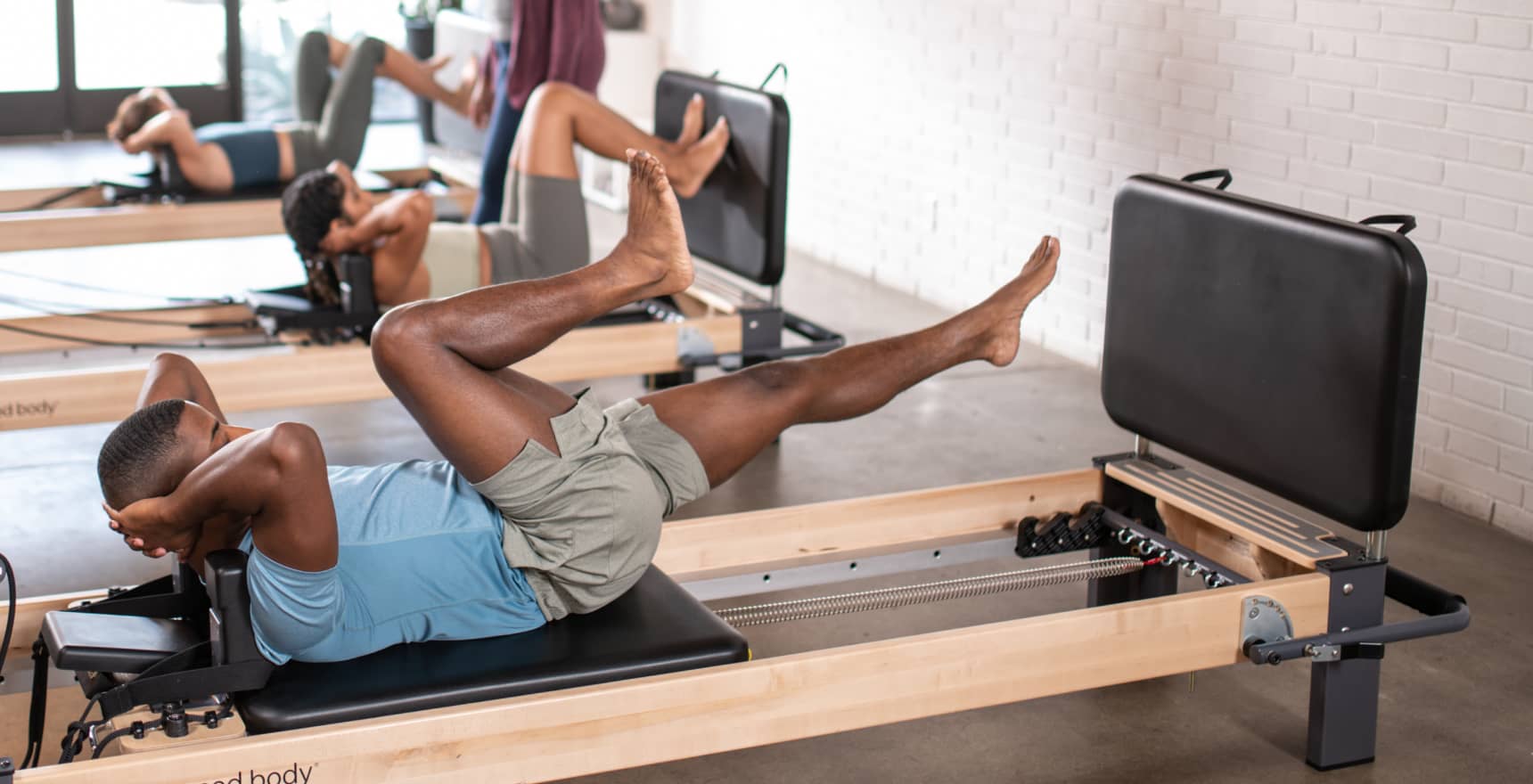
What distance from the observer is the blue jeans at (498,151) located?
4.83 m

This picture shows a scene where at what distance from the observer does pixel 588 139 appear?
3.94 m

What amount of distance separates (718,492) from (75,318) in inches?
66.2

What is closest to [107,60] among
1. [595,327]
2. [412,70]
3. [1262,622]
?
[412,70]

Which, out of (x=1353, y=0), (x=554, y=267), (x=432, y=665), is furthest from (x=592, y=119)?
(x=432, y=665)

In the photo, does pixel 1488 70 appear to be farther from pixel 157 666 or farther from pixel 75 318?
pixel 75 318

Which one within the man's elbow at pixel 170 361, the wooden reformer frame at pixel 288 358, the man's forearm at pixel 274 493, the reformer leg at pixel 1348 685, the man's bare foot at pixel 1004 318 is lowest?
the reformer leg at pixel 1348 685

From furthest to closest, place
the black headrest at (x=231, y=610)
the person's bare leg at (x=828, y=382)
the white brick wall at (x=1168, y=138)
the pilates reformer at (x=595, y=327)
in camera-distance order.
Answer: the white brick wall at (x=1168, y=138) < the pilates reformer at (x=595, y=327) < the person's bare leg at (x=828, y=382) < the black headrest at (x=231, y=610)

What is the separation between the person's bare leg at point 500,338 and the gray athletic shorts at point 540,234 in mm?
1784

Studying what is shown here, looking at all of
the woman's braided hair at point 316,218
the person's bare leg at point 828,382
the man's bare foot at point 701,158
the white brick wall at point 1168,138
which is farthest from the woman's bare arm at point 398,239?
the white brick wall at point 1168,138

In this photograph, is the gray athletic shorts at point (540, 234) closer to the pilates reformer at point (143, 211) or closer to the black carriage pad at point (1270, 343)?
the pilates reformer at point (143, 211)

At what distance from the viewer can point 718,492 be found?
12.1ft

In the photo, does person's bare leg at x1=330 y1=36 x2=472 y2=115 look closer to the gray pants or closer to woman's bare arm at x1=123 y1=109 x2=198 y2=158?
the gray pants

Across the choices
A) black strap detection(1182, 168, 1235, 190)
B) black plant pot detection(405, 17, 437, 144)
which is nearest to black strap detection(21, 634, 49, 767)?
black strap detection(1182, 168, 1235, 190)

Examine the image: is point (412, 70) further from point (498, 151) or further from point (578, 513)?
point (578, 513)
